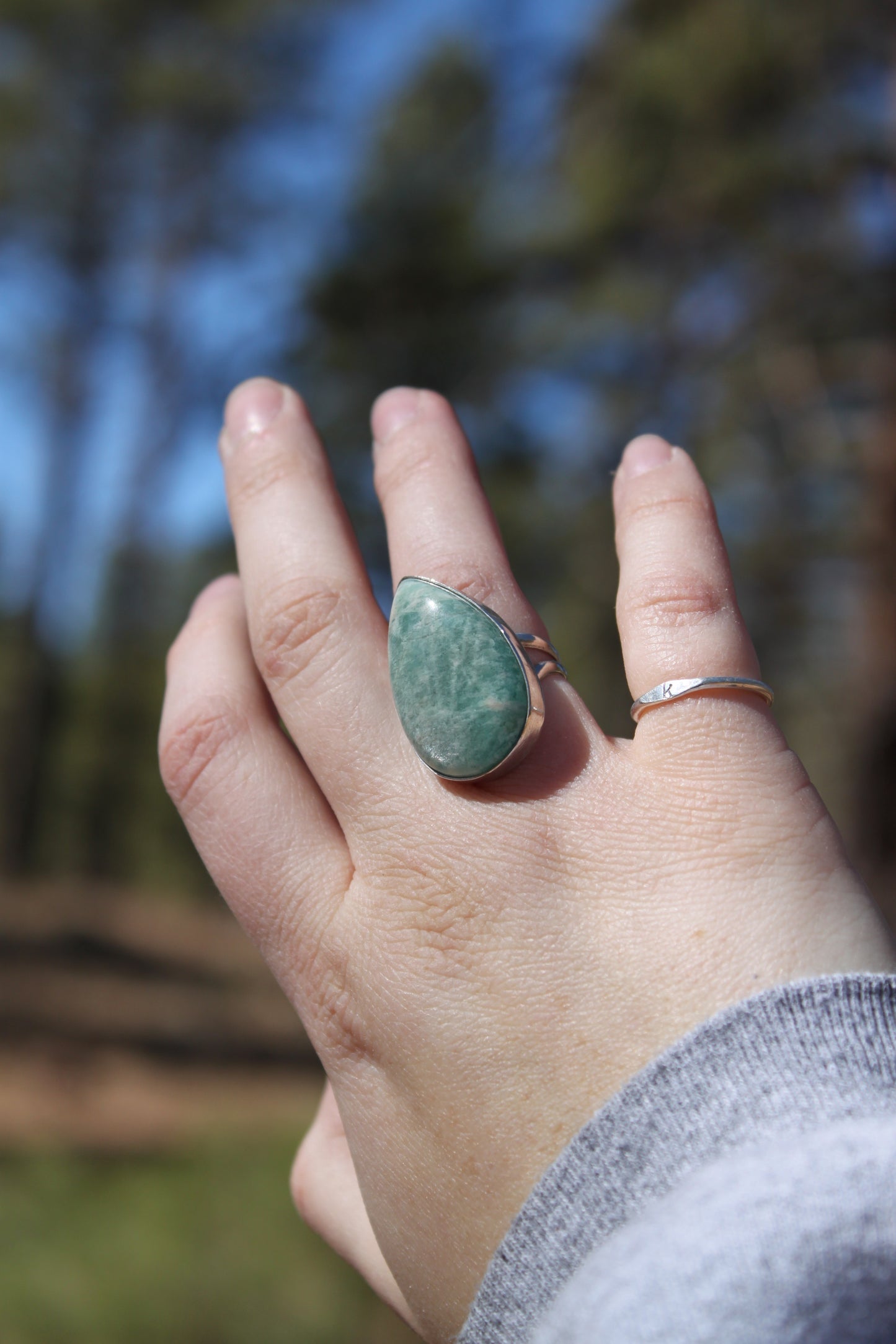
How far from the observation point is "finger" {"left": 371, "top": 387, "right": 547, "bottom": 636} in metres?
1.27

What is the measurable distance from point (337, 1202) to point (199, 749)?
0.65 metres

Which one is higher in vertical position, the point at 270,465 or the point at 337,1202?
the point at 270,465

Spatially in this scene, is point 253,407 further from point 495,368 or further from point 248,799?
point 495,368

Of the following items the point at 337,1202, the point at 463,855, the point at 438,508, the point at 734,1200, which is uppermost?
the point at 438,508

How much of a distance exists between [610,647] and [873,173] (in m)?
3.31

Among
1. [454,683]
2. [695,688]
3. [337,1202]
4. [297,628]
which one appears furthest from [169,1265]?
[695,688]

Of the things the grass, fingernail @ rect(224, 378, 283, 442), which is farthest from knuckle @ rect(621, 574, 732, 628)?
the grass

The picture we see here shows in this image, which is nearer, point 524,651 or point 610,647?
point 524,651

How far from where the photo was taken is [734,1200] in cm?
79

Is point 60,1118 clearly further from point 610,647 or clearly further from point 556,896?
point 556,896

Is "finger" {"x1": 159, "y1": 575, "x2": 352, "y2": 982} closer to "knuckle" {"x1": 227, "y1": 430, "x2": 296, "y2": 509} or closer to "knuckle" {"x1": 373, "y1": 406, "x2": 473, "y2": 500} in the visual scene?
"knuckle" {"x1": 227, "y1": 430, "x2": 296, "y2": 509}

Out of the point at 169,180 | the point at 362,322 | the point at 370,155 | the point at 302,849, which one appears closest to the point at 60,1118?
the point at 362,322

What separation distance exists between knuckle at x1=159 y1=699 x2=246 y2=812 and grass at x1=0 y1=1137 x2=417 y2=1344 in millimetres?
3382

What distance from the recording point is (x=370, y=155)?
6844 mm
